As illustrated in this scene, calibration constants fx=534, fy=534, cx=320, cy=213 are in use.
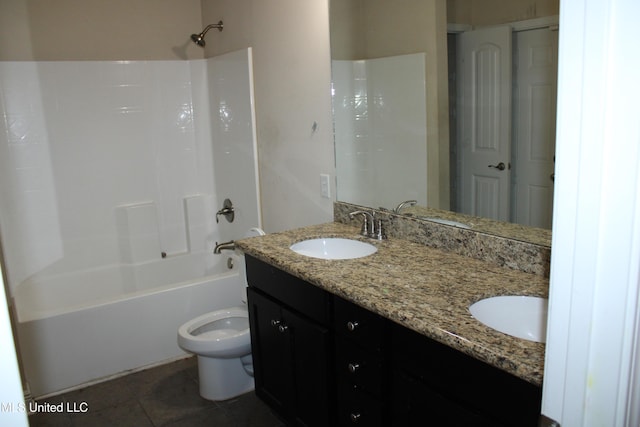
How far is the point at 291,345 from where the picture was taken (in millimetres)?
2021

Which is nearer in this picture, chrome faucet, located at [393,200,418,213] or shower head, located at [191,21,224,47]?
chrome faucet, located at [393,200,418,213]

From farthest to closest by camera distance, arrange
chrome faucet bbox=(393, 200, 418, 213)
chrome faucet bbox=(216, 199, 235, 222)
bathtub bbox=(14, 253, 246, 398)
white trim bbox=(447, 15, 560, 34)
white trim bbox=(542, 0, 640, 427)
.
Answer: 1. chrome faucet bbox=(216, 199, 235, 222)
2. bathtub bbox=(14, 253, 246, 398)
3. chrome faucet bbox=(393, 200, 418, 213)
4. white trim bbox=(447, 15, 560, 34)
5. white trim bbox=(542, 0, 640, 427)

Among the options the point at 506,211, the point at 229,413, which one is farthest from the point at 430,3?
the point at 229,413

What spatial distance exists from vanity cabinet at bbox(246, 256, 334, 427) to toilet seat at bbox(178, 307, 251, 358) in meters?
0.21

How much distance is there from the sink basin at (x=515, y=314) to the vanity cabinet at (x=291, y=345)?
0.52 metres

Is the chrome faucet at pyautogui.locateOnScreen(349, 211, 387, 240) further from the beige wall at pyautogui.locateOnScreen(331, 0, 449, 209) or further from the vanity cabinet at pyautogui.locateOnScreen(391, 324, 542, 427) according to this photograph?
the vanity cabinet at pyautogui.locateOnScreen(391, 324, 542, 427)

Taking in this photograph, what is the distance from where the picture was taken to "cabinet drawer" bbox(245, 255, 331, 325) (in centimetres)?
181

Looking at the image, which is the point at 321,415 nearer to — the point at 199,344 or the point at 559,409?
the point at 199,344

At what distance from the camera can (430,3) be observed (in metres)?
2.02

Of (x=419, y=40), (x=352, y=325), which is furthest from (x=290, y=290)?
(x=419, y=40)

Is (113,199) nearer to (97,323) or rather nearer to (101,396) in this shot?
(97,323)

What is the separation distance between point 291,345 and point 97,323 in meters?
1.34

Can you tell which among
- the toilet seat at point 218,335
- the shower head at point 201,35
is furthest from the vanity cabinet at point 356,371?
the shower head at point 201,35

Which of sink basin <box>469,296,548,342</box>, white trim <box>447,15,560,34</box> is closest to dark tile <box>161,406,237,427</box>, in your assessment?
sink basin <box>469,296,548,342</box>
